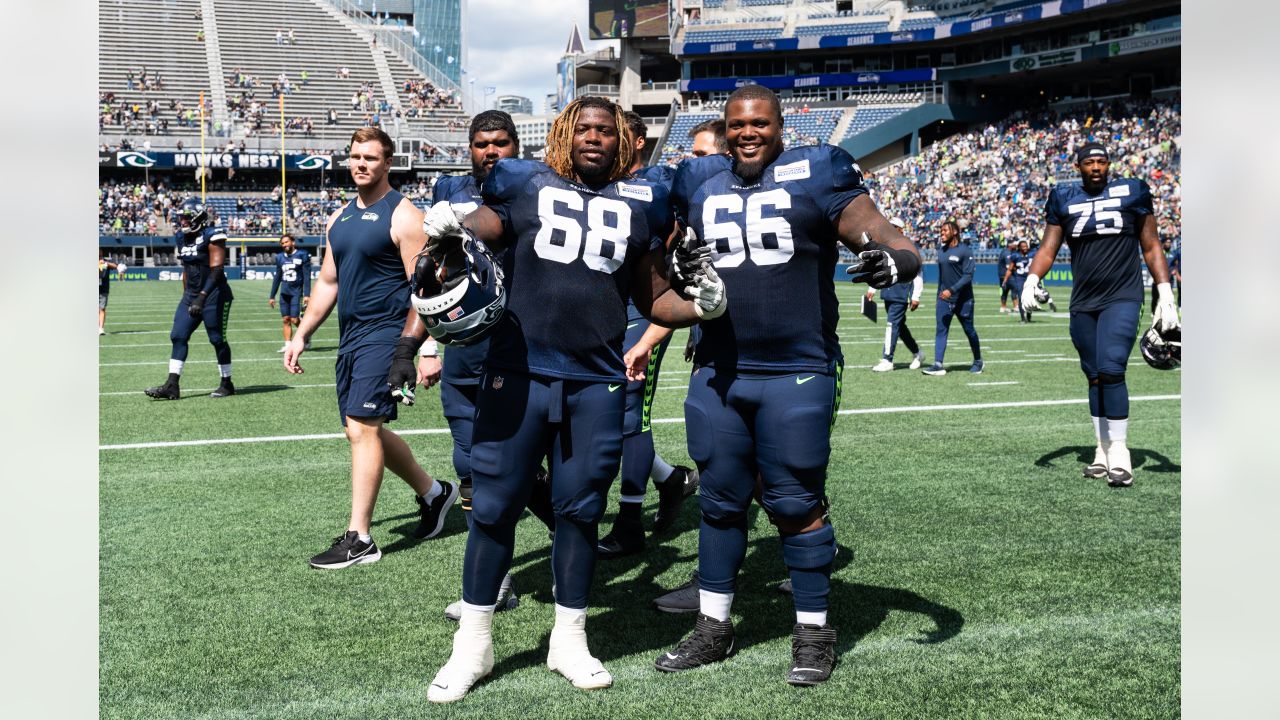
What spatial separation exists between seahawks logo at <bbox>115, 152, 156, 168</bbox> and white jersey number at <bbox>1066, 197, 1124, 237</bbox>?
51.7 meters

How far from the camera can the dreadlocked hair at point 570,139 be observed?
371 cm

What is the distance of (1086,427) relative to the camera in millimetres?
8906

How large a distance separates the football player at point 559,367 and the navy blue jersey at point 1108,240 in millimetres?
4249

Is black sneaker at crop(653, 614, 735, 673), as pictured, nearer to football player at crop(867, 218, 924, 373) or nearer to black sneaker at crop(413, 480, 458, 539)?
black sneaker at crop(413, 480, 458, 539)

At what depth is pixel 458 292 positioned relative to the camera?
129 inches

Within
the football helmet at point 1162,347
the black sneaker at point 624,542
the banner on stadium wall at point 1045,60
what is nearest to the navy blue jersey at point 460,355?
the black sneaker at point 624,542

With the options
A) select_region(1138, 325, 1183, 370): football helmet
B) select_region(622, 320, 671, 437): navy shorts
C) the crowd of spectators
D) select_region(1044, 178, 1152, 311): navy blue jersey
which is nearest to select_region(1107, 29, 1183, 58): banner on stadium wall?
the crowd of spectators

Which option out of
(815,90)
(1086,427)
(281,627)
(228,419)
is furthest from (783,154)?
(815,90)

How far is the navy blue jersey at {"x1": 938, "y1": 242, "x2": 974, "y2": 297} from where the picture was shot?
13.7 metres

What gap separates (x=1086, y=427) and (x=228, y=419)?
7.91 meters
